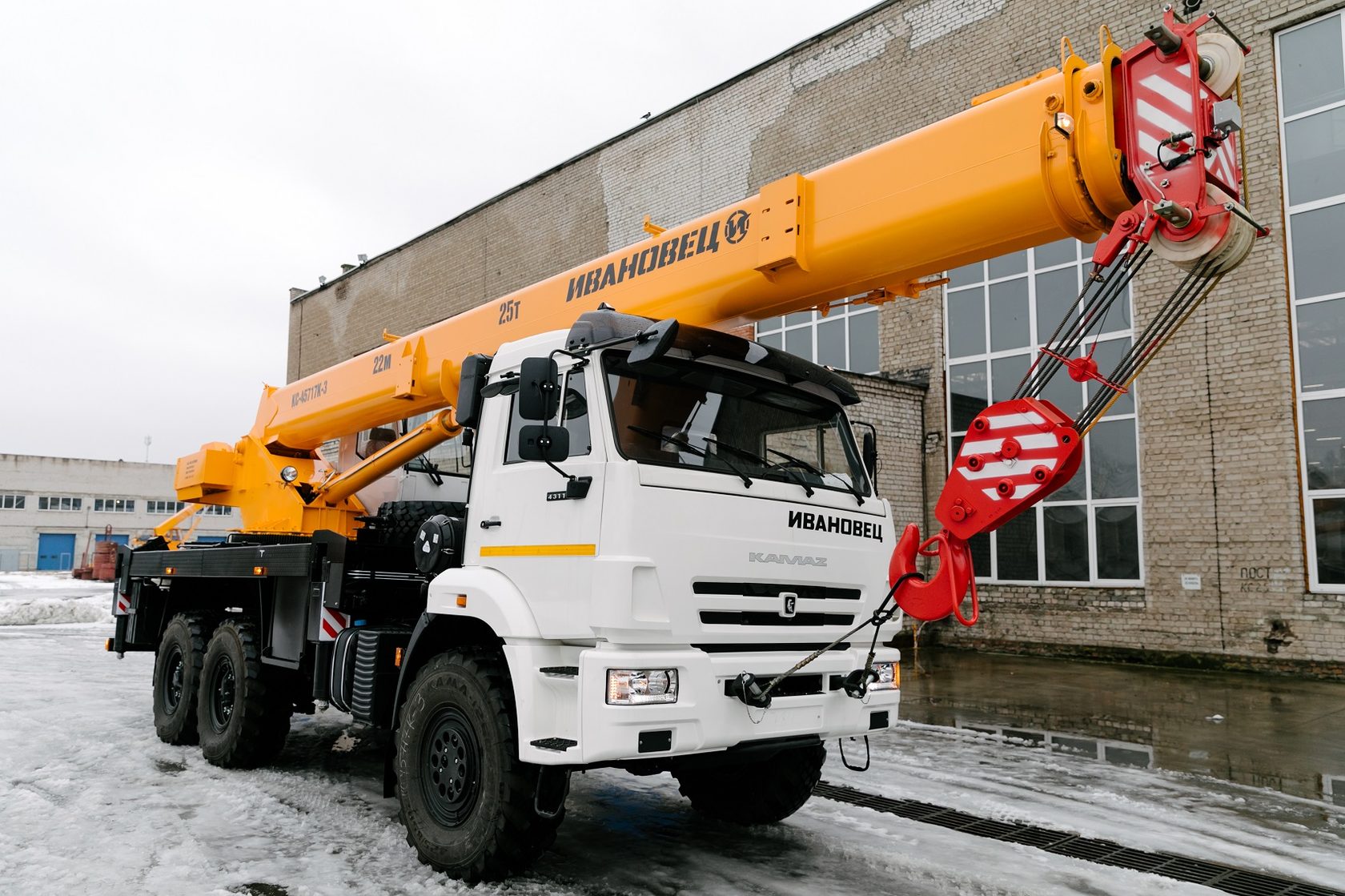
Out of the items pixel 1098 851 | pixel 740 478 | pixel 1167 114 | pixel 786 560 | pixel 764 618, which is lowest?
pixel 1098 851

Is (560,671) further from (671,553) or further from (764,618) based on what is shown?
(764,618)

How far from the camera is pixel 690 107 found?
21.1 meters

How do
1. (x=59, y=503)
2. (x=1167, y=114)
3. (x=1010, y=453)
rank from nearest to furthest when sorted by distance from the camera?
(x=1167, y=114), (x=1010, y=453), (x=59, y=503)

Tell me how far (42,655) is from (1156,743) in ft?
49.6

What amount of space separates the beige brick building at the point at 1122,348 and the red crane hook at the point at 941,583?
10.5 m

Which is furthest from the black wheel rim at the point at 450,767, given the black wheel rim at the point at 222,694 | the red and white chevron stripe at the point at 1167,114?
the red and white chevron stripe at the point at 1167,114

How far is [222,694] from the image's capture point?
7449 mm

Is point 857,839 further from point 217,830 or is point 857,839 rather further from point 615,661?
point 217,830

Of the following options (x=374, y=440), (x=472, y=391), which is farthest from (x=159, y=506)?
(x=472, y=391)

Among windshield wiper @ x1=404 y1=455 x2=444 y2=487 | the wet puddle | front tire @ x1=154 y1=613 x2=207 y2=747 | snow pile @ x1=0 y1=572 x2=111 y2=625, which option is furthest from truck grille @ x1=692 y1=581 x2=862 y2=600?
snow pile @ x1=0 y1=572 x2=111 y2=625

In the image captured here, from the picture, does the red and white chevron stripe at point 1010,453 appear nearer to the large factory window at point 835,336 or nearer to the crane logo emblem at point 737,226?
the crane logo emblem at point 737,226

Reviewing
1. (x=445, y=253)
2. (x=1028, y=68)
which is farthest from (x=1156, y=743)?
(x=445, y=253)

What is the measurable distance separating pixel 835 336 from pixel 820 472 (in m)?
14.1

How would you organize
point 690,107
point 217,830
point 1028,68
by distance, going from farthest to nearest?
point 690,107 → point 1028,68 → point 217,830
